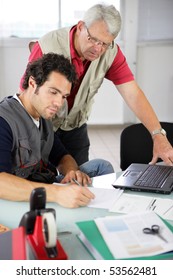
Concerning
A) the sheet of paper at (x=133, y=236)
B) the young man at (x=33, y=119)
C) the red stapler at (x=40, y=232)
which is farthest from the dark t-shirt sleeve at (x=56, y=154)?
the red stapler at (x=40, y=232)

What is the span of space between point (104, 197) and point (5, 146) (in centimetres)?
44

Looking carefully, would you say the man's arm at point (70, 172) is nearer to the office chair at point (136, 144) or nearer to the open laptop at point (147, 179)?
the open laptop at point (147, 179)

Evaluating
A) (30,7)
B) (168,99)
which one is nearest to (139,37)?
(168,99)

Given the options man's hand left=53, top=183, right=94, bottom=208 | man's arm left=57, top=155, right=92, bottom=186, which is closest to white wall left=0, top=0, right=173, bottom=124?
man's arm left=57, top=155, right=92, bottom=186

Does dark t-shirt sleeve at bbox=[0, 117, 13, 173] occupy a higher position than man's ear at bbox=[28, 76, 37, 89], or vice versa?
man's ear at bbox=[28, 76, 37, 89]

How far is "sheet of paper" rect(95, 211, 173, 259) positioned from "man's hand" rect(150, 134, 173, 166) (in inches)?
27.5

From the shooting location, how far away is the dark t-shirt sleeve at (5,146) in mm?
1580

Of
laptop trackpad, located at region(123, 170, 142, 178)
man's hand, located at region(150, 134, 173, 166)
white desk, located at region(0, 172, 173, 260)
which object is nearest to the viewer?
white desk, located at region(0, 172, 173, 260)

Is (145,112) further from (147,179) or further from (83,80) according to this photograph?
(147,179)

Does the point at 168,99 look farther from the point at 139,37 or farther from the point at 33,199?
the point at 33,199

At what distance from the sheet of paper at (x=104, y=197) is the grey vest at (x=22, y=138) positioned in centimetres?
32

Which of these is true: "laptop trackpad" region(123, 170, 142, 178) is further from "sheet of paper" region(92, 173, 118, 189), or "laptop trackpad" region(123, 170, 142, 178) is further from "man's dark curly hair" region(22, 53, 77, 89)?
"man's dark curly hair" region(22, 53, 77, 89)

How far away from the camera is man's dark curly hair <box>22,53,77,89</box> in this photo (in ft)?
5.65

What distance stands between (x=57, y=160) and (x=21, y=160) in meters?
0.34
